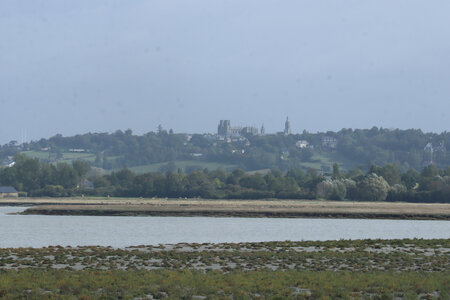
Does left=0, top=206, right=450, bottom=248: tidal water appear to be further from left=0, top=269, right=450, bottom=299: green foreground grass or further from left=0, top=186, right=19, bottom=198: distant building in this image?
left=0, top=186, right=19, bottom=198: distant building

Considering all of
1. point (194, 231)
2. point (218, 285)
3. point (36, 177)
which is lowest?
point (194, 231)

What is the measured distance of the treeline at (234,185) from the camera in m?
121

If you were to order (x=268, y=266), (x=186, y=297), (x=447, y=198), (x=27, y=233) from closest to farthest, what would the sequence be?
(x=186, y=297), (x=268, y=266), (x=27, y=233), (x=447, y=198)

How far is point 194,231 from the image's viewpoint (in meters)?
61.2

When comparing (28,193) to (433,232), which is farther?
(28,193)

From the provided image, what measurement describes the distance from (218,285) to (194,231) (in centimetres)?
3517

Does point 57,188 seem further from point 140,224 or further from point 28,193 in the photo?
point 140,224

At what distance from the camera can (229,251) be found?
37.9 m

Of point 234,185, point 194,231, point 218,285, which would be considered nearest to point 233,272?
point 218,285

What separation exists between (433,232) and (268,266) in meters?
32.7

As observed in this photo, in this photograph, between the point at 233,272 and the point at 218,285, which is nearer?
the point at 218,285

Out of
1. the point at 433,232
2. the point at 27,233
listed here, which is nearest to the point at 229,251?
the point at 27,233

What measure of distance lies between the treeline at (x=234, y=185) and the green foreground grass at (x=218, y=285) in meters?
90.3

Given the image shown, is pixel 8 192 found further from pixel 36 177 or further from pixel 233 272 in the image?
pixel 233 272
